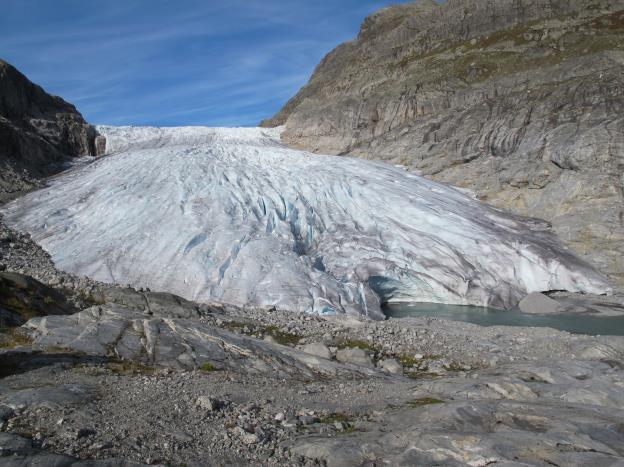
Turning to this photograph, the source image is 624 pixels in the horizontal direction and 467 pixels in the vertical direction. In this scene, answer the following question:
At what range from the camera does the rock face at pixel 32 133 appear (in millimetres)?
30766

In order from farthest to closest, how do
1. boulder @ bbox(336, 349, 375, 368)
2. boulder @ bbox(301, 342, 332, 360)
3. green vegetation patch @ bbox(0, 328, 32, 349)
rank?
1. boulder @ bbox(301, 342, 332, 360)
2. boulder @ bbox(336, 349, 375, 368)
3. green vegetation patch @ bbox(0, 328, 32, 349)

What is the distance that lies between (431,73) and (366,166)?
13347mm

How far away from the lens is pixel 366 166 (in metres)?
34.6

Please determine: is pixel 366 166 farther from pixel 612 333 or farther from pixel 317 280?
pixel 612 333

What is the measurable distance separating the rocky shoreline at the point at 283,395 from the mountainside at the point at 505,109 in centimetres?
1515

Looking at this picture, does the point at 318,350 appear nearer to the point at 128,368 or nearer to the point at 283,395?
the point at 283,395

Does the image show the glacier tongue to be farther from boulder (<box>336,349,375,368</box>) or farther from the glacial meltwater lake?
boulder (<box>336,349,375,368</box>)

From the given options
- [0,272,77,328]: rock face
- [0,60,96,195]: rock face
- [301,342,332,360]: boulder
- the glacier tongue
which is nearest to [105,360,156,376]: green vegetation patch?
[0,272,77,328]: rock face

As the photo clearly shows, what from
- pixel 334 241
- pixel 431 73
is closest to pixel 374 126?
pixel 431 73

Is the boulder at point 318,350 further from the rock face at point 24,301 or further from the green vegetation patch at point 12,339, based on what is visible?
the green vegetation patch at point 12,339

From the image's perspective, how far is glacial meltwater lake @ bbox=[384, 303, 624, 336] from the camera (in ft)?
65.9

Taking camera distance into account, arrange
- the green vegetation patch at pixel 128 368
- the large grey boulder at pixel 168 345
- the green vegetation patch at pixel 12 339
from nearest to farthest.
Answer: the green vegetation patch at pixel 128 368 → the green vegetation patch at pixel 12 339 → the large grey boulder at pixel 168 345

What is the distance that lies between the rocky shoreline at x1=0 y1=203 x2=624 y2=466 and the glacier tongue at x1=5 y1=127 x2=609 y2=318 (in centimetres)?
535

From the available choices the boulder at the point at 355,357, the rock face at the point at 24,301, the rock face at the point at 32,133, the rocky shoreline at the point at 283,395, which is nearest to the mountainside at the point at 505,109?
the rocky shoreline at the point at 283,395
